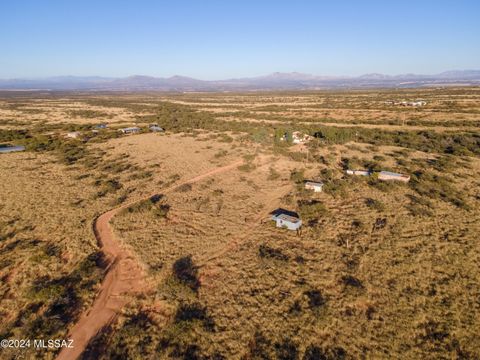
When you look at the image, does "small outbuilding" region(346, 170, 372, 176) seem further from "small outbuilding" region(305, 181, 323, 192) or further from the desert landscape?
"small outbuilding" region(305, 181, 323, 192)

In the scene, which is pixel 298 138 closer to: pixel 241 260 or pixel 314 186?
pixel 314 186

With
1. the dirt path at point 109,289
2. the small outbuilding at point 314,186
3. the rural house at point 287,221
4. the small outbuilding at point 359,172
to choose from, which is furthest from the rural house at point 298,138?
the dirt path at point 109,289

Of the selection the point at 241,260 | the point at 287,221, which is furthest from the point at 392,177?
the point at 241,260

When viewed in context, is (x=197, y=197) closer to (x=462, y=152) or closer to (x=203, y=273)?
(x=203, y=273)

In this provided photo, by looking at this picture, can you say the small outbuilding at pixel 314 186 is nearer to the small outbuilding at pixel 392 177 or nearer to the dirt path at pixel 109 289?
the small outbuilding at pixel 392 177

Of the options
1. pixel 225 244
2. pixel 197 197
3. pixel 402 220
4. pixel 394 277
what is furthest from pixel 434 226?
pixel 197 197

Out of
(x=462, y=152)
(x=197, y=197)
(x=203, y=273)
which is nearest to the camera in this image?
(x=203, y=273)

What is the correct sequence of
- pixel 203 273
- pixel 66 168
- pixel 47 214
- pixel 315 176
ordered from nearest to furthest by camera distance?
pixel 203 273, pixel 47 214, pixel 315 176, pixel 66 168

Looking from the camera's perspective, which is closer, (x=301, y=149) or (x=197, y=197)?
(x=197, y=197)
